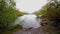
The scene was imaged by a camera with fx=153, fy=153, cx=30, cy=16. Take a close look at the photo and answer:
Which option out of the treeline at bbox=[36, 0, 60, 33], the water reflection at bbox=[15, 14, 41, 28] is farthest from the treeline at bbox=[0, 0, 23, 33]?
the treeline at bbox=[36, 0, 60, 33]

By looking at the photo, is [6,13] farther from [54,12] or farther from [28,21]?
[54,12]

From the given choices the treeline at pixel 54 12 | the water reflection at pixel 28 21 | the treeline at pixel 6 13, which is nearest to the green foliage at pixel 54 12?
the treeline at pixel 54 12

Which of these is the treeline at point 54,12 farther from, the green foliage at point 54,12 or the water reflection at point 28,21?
the water reflection at point 28,21

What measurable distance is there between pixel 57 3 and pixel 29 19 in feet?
4.54

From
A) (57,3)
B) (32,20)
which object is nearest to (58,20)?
(57,3)

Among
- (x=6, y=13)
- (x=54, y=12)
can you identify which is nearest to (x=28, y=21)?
(x=6, y=13)

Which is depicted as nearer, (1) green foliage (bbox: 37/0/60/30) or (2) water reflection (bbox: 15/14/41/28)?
(1) green foliage (bbox: 37/0/60/30)

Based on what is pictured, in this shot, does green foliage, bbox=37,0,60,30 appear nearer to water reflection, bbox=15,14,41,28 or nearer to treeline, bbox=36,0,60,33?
treeline, bbox=36,0,60,33

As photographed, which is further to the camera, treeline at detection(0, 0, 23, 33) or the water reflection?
the water reflection

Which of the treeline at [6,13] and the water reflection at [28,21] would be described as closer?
the treeline at [6,13]

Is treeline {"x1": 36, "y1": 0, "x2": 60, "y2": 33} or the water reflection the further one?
the water reflection

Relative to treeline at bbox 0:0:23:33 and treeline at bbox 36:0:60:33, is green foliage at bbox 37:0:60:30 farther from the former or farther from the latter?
treeline at bbox 0:0:23:33

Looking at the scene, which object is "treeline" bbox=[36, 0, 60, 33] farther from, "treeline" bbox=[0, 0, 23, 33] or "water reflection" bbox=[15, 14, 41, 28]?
"treeline" bbox=[0, 0, 23, 33]

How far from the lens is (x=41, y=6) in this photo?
5180mm
